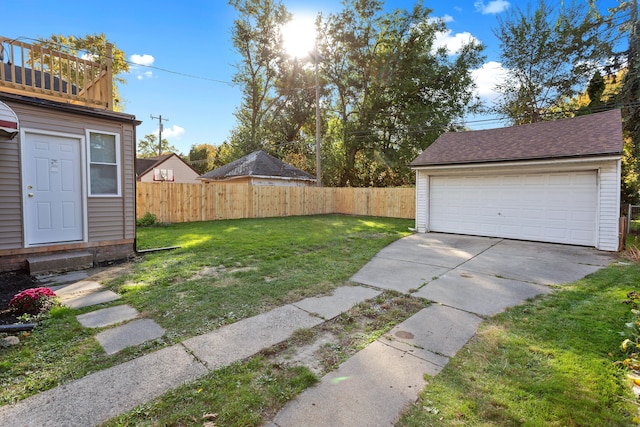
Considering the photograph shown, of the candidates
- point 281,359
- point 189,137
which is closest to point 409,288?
point 281,359

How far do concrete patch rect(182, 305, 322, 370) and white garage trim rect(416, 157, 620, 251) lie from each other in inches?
326

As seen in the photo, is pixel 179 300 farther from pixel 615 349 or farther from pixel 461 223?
pixel 461 223

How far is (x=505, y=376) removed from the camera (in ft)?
7.90

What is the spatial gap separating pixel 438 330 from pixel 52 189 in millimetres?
6684

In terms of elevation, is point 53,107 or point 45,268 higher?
point 53,107

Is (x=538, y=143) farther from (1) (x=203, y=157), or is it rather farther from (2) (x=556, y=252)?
(1) (x=203, y=157)

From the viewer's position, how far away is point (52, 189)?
5574mm

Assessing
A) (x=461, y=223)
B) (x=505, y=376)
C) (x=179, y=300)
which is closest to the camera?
(x=505, y=376)

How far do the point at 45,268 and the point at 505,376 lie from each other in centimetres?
672

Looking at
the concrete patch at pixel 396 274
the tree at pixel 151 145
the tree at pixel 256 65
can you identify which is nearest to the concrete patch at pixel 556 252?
the concrete patch at pixel 396 274

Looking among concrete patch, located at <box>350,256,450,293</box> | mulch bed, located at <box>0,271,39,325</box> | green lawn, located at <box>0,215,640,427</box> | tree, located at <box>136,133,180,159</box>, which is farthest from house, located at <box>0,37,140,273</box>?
tree, located at <box>136,133,180,159</box>

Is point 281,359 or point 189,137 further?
point 189,137

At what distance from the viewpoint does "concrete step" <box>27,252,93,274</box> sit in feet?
17.0

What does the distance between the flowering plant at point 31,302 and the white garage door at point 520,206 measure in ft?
33.5
